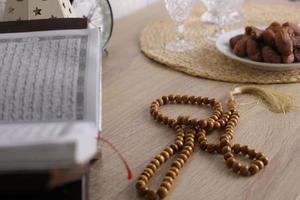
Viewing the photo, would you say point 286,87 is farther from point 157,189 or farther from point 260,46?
point 157,189

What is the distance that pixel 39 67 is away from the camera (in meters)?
0.56

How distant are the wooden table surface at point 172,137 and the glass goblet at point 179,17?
0.08 meters

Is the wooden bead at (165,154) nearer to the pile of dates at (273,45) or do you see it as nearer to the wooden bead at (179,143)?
the wooden bead at (179,143)

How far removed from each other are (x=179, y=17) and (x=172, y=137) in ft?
1.28

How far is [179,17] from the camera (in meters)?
0.97

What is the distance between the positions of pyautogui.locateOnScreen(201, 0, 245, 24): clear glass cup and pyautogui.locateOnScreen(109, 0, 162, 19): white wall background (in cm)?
20

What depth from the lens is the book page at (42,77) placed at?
50cm

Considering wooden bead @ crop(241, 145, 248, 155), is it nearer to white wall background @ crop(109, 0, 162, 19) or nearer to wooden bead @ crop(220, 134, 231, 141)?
wooden bead @ crop(220, 134, 231, 141)

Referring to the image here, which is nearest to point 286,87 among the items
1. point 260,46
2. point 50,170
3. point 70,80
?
point 260,46

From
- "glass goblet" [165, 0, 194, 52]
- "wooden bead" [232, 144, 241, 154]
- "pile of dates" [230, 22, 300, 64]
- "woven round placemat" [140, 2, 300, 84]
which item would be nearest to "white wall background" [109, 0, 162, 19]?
"woven round placemat" [140, 2, 300, 84]

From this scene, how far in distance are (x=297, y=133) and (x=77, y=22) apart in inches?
13.6

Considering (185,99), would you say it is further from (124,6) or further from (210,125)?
(124,6)

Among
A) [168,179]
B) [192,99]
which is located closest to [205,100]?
[192,99]

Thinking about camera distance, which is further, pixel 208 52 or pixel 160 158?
pixel 208 52
